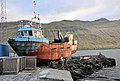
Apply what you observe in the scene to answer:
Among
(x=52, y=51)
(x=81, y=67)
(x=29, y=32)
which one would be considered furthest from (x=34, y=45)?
(x=81, y=67)

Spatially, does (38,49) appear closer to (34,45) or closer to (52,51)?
(34,45)

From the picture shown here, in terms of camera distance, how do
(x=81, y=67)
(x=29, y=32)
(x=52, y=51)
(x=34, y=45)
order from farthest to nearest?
(x=52, y=51) < (x=29, y=32) < (x=81, y=67) < (x=34, y=45)

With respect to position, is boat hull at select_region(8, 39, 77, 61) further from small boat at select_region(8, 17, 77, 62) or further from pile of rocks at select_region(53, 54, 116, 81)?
pile of rocks at select_region(53, 54, 116, 81)

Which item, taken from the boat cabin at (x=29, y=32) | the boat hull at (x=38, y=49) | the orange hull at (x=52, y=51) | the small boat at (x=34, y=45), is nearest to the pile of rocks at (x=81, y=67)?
the orange hull at (x=52, y=51)

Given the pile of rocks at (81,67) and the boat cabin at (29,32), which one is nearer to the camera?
the pile of rocks at (81,67)

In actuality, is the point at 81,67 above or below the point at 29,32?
below

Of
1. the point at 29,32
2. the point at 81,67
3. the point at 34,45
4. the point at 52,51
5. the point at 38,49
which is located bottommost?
the point at 81,67

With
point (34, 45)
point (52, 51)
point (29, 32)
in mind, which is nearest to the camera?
point (34, 45)

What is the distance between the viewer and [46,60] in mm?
38344

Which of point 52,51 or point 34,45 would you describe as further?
point 52,51

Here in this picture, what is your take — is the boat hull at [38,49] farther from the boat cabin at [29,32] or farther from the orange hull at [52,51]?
the boat cabin at [29,32]

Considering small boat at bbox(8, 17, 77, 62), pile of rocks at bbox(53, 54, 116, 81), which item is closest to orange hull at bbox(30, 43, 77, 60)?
small boat at bbox(8, 17, 77, 62)

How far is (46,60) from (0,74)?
14609mm

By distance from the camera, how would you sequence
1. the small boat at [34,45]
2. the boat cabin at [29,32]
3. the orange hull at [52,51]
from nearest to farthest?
the small boat at [34,45] < the orange hull at [52,51] < the boat cabin at [29,32]
